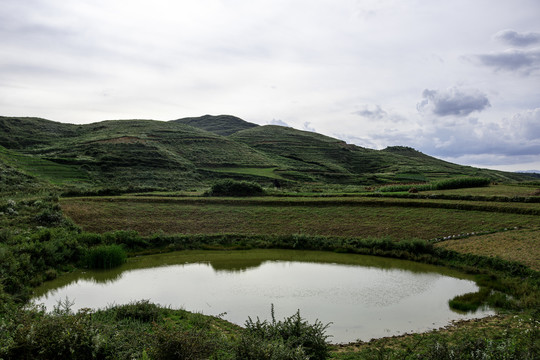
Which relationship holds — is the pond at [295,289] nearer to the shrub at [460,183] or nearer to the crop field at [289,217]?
the crop field at [289,217]

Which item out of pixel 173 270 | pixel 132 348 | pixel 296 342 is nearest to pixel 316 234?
pixel 173 270

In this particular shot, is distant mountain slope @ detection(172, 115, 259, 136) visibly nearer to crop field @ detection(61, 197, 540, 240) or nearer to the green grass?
the green grass

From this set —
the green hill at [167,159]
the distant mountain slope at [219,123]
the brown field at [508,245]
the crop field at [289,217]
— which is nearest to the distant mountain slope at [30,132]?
the green hill at [167,159]

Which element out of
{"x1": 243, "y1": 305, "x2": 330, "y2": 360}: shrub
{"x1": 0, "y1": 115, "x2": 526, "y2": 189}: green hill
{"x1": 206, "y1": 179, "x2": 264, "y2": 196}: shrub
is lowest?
{"x1": 243, "y1": 305, "x2": 330, "y2": 360}: shrub

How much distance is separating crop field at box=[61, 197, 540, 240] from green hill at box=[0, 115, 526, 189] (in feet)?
64.1

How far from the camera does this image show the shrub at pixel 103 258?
21062 millimetres

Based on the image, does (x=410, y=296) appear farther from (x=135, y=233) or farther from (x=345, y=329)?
(x=135, y=233)

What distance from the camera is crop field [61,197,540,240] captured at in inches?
1026

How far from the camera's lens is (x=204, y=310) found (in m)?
14.4

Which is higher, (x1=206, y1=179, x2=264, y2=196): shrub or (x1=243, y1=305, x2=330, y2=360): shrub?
(x1=206, y1=179, x2=264, y2=196): shrub

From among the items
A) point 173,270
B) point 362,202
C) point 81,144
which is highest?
point 81,144

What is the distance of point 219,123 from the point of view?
179 meters

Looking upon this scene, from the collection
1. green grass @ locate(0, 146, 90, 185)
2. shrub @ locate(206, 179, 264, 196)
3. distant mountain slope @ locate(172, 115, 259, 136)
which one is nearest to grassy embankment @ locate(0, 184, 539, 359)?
shrub @ locate(206, 179, 264, 196)

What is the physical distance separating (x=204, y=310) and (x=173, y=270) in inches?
274
